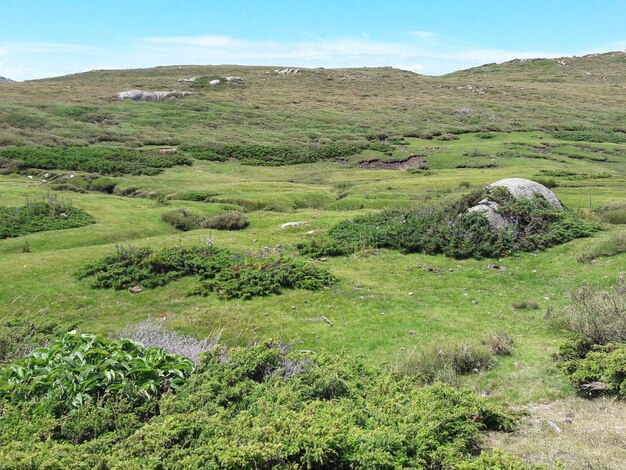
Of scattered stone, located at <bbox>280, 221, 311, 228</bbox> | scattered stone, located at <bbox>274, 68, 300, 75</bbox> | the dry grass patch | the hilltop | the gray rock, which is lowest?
scattered stone, located at <bbox>280, 221, 311, 228</bbox>

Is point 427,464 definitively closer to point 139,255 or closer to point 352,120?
point 139,255

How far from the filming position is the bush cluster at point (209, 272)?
53.3 feet

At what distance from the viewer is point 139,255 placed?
18375mm

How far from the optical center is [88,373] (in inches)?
289

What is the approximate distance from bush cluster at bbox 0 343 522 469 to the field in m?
1.14

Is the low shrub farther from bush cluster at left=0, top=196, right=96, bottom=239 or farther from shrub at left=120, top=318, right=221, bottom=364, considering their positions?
bush cluster at left=0, top=196, right=96, bottom=239

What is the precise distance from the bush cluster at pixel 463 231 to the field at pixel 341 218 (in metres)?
0.67

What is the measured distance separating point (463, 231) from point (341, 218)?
23.4ft

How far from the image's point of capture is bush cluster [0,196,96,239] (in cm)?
2280

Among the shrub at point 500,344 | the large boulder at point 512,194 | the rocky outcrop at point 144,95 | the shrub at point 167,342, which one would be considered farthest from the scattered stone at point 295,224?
the rocky outcrop at point 144,95

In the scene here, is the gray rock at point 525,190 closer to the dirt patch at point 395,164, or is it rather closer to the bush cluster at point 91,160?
the dirt patch at point 395,164

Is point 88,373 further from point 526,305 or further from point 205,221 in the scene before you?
point 205,221

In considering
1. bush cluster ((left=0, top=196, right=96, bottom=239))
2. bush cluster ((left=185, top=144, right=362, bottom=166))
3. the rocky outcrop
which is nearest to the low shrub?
bush cluster ((left=0, top=196, right=96, bottom=239))

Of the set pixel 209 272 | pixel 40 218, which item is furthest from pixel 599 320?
pixel 40 218
